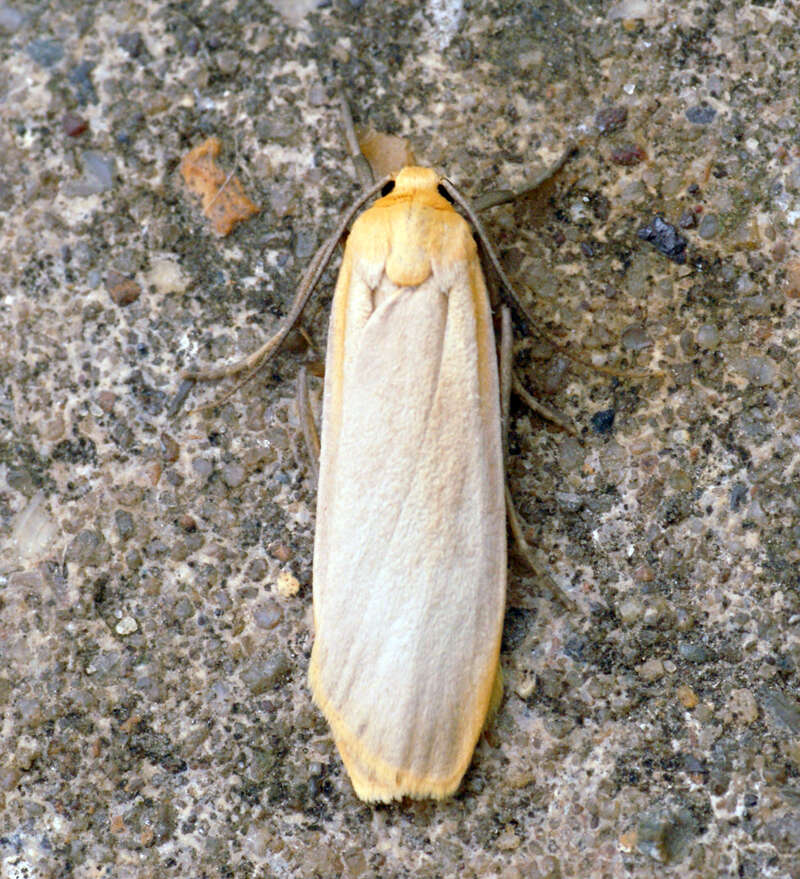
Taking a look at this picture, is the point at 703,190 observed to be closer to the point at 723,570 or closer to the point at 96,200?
the point at 723,570

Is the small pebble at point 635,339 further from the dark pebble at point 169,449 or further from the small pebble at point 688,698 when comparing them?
the dark pebble at point 169,449

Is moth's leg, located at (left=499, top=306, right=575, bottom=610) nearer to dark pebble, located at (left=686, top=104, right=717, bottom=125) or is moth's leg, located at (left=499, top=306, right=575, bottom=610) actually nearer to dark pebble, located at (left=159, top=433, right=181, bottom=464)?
dark pebble, located at (left=686, top=104, right=717, bottom=125)

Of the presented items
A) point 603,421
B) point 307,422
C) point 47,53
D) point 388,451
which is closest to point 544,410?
point 603,421

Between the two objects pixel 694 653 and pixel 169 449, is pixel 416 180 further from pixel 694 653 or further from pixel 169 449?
pixel 694 653

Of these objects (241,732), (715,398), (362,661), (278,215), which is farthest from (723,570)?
(278,215)

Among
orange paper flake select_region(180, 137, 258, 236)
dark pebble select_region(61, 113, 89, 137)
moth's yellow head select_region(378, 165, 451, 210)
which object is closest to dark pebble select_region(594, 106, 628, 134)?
moth's yellow head select_region(378, 165, 451, 210)

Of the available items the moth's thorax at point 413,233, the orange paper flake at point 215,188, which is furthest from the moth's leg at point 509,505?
the orange paper flake at point 215,188
